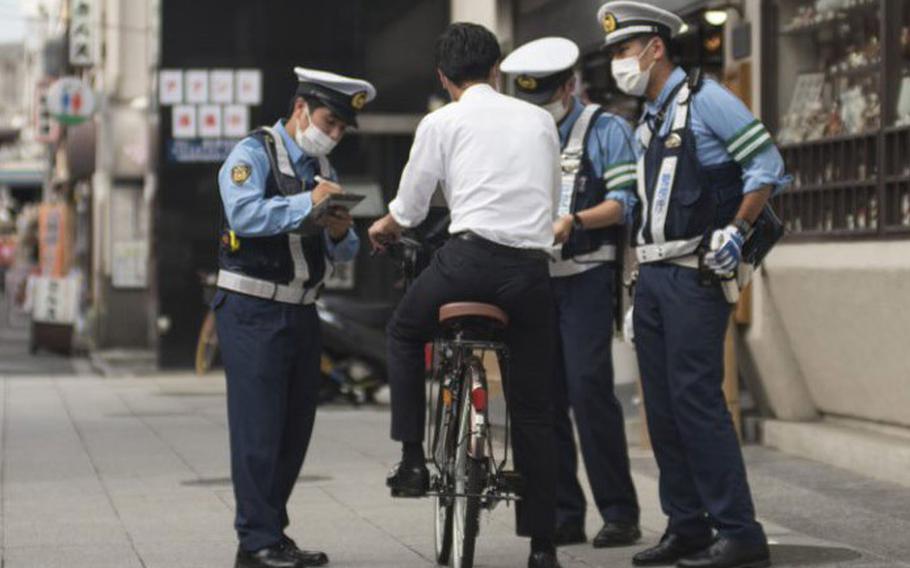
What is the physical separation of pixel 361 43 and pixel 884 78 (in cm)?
1433

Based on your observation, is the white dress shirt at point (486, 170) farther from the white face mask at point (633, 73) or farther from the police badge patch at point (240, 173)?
the police badge patch at point (240, 173)

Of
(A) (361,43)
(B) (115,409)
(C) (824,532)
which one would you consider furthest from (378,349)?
(C) (824,532)

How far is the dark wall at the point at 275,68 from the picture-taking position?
23.9 metres

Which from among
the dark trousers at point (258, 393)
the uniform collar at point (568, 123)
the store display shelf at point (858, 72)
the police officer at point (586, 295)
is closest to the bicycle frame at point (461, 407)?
the dark trousers at point (258, 393)

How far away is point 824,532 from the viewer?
8.16 meters

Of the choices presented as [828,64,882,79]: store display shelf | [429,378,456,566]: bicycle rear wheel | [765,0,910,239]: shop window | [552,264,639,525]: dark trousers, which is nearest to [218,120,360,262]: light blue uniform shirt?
[429,378,456,566]: bicycle rear wheel

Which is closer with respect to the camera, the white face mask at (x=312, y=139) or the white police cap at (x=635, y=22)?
the white police cap at (x=635, y=22)

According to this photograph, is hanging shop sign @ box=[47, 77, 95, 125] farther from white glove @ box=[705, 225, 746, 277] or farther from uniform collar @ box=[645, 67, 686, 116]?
white glove @ box=[705, 225, 746, 277]

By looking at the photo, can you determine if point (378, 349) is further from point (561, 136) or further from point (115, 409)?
point (561, 136)

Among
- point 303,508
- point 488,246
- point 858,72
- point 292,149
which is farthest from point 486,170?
point 858,72

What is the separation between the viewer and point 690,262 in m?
7.09

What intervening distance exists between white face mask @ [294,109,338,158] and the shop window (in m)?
3.74

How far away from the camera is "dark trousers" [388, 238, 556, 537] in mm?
6812

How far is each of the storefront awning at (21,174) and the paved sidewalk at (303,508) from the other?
71670 millimetres
